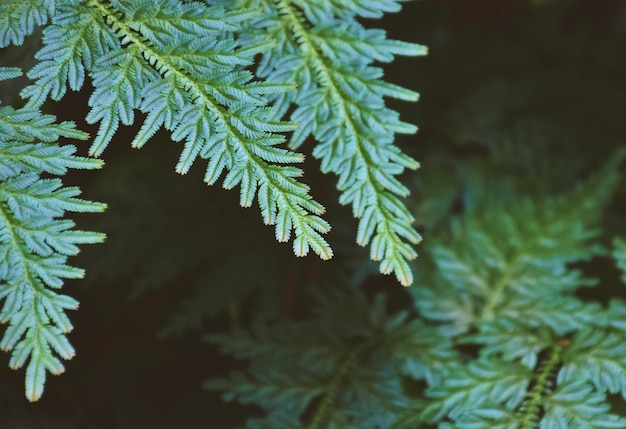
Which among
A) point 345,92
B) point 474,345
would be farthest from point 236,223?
point 345,92

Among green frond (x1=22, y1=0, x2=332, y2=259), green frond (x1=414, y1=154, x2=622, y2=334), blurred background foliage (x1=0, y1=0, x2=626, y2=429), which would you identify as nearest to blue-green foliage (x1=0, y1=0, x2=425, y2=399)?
green frond (x1=22, y1=0, x2=332, y2=259)

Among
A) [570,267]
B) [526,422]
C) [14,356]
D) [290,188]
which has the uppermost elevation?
[570,267]

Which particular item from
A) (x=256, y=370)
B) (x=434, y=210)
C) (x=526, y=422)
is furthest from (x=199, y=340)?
(x=526, y=422)

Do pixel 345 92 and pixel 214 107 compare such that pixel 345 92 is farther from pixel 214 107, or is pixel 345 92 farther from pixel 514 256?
pixel 514 256

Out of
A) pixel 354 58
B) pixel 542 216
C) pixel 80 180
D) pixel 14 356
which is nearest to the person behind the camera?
pixel 14 356

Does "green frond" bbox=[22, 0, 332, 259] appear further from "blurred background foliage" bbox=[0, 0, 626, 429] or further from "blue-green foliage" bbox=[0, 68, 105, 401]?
"blurred background foliage" bbox=[0, 0, 626, 429]

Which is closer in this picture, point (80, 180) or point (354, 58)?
point (354, 58)

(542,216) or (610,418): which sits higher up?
(542,216)

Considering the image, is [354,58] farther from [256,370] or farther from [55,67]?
[256,370]
